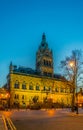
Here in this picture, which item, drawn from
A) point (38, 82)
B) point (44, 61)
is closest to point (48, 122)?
point (38, 82)

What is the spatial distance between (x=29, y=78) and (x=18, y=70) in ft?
18.0

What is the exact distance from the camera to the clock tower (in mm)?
120494

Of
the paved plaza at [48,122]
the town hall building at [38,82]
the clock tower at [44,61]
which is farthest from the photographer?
the clock tower at [44,61]

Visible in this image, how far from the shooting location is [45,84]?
118 meters

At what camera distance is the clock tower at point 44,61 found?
12049 cm

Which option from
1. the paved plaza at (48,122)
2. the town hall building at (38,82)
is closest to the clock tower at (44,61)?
the town hall building at (38,82)

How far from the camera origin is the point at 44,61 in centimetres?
12244

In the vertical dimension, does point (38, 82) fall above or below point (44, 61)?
below

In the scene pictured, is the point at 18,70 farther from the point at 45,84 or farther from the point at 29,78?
the point at 45,84

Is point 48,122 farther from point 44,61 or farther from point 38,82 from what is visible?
point 44,61

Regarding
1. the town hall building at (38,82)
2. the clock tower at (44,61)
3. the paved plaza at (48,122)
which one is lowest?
the paved plaza at (48,122)

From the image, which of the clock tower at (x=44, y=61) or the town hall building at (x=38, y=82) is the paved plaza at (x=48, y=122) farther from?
the clock tower at (x=44, y=61)

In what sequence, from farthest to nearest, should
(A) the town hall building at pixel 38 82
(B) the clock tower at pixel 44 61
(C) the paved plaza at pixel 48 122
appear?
(B) the clock tower at pixel 44 61, (A) the town hall building at pixel 38 82, (C) the paved plaza at pixel 48 122

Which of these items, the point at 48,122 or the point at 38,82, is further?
the point at 38,82
